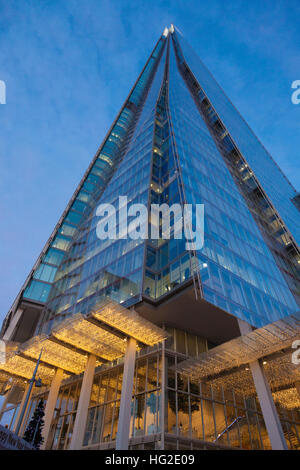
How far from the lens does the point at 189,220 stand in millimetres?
28047

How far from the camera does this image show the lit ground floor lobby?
2077cm

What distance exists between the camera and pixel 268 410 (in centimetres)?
1934

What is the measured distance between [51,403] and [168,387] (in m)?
11.0

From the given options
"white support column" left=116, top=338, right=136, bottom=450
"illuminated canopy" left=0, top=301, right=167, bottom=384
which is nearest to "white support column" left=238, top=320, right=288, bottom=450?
"illuminated canopy" left=0, top=301, right=167, bottom=384

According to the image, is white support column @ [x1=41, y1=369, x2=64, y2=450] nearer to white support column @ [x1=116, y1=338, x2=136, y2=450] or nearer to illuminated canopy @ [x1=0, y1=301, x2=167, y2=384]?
illuminated canopy @ [x1=0, y1=301, x2=167, y2=384]

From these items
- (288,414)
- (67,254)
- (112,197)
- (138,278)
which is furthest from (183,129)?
(288,414)

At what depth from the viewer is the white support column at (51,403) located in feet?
82.8

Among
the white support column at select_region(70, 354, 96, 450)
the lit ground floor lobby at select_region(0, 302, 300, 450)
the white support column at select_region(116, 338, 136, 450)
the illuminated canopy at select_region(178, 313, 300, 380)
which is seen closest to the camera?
the illuminated canopy at select_region(178, 313, 300, 380)

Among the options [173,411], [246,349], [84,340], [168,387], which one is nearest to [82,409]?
[84,340]

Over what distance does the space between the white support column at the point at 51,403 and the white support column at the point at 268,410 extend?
55.6ft

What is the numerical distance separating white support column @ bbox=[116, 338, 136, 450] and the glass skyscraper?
7.16 ft

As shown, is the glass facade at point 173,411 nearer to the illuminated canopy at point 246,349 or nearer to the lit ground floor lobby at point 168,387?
the lit ground floor lobby at point 168,387

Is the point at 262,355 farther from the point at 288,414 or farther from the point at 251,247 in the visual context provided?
the point at 251,247

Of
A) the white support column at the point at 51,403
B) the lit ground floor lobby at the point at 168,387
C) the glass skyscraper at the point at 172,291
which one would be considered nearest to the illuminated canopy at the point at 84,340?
the lit ground floor lobby at the point at 168,387
